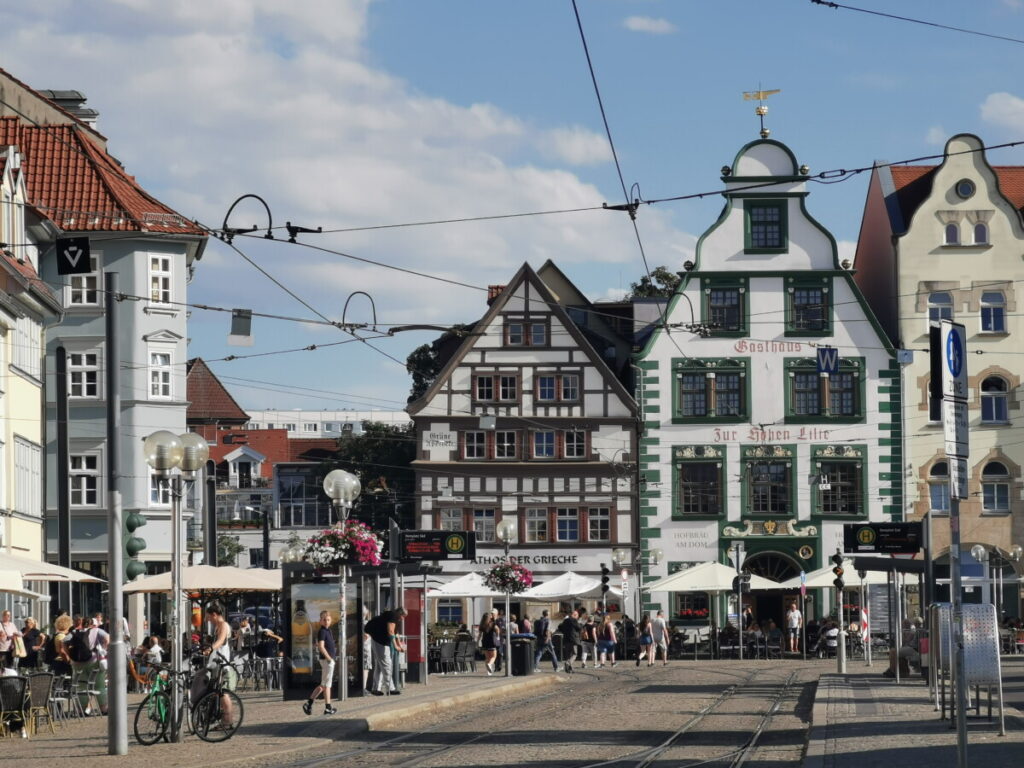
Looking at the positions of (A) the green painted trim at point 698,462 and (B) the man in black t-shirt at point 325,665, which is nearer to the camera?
(B) the man in black t-shirt at point 325,665

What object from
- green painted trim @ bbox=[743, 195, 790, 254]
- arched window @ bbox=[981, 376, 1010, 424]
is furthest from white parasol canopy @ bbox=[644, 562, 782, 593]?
arched window @ bbox=[981, 376, 1010, 424]

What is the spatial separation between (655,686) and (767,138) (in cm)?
3029

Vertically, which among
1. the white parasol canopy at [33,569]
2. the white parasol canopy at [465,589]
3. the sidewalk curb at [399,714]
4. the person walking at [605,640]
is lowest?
the person walking at [605,640]

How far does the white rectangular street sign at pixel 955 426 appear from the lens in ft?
45.0

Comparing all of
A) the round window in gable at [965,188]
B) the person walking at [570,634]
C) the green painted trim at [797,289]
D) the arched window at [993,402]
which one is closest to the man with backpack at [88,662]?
the person walking at [570,634]

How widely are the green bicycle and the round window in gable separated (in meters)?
45.6

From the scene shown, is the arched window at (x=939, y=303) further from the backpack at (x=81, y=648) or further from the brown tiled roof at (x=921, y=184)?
A: the backpack at (x=81, y=648)

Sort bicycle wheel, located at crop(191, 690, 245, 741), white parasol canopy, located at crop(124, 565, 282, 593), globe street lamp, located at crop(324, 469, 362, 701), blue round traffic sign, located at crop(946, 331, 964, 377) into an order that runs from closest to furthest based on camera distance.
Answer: blue round traffic sign, located at crop(946, 331, 964, 377)
bicycle wheel, located at crop(191, 690, 245, 741)
globe street lamp, located at crop(324, 469, 362, 701)
white parasol canopy, located at crop(124, 565, 282, 593)

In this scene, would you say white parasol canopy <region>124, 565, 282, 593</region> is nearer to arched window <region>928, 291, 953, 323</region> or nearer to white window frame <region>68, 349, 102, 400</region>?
white window frame <region>68, 349, 102, 400</region>

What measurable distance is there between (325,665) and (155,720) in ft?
16.1

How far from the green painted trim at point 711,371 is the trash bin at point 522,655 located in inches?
872

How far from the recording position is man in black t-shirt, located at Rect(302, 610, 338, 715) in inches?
967

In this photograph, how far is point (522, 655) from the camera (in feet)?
134

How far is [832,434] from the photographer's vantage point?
204 ft
